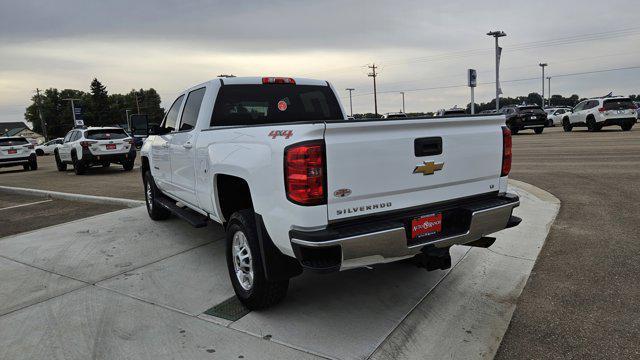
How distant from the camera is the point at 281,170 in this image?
285 cm

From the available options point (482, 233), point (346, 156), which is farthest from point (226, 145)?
point (482, 233)

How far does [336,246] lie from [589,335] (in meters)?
1.83

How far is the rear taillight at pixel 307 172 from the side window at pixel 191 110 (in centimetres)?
229

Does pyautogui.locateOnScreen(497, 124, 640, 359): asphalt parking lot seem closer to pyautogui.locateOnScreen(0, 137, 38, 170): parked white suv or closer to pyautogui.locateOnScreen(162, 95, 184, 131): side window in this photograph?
pyautogui.locateOnScreen(162, 95, 184, 131): side window

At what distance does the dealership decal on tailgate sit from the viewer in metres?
3.08

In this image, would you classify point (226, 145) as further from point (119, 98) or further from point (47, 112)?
point (119, 98)

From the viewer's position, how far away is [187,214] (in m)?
4.95

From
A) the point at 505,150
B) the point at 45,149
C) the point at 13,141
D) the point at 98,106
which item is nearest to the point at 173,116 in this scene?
the point at 505,150

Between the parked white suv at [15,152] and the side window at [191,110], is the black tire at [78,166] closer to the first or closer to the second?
the parked white suv at [15,152]

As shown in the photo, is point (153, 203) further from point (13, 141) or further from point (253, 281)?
point (13, 141)

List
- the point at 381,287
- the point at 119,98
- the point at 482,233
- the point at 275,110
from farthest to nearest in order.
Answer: the point at 119,98, the point at 275,110, the point at 381,287, the point at 482,233

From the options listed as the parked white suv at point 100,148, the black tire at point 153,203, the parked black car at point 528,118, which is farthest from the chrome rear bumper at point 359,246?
the parked black car at point 528,118

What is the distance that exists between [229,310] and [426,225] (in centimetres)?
170

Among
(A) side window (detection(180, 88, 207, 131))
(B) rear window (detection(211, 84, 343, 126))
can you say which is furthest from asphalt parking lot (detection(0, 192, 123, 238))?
(B) rear window (detection(211, 84, 343, 126))
